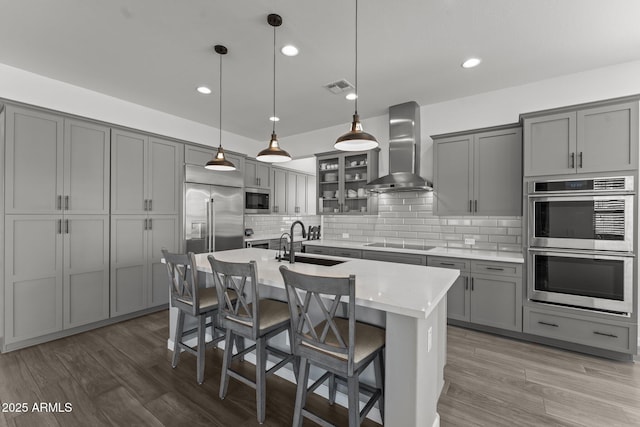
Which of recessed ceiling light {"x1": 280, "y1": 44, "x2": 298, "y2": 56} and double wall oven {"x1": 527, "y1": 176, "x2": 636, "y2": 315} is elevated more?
recessed ceiling light {"x1": 280, "y1": 44, "x2": 298, "y2": 56}

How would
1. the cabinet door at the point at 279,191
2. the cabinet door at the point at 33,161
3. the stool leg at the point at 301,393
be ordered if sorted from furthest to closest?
1. the cabinet door at the point at 279,191
2. the cabinet door at the point at 33,161
3. the stool leg at the point at 301,393

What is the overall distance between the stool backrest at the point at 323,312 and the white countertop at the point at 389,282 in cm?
17

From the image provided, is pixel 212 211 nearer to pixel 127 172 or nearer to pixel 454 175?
pixel 127 172

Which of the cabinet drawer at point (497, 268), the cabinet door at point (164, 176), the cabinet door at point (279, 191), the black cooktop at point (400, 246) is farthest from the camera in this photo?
the cabinet door at point (279, 191)

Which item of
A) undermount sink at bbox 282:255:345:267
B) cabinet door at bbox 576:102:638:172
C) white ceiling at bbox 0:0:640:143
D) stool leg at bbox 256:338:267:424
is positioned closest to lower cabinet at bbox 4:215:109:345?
white ceiling at bbox 0:0:640:143

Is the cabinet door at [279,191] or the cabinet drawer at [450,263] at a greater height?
the cabinet door at [279,191]

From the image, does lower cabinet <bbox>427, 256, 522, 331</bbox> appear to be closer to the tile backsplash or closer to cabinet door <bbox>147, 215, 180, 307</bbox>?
the tile backsplash

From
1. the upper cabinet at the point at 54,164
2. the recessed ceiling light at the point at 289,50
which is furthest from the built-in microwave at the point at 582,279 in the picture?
the upper cabinet at the point at 54,164

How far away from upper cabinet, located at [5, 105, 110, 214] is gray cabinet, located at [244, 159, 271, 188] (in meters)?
2.24

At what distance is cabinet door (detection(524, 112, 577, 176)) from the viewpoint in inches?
112

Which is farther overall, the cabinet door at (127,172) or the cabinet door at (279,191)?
the cabinet door at (279,191)

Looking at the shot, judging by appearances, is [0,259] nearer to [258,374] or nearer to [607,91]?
[258,374]

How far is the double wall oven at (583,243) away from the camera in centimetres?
263

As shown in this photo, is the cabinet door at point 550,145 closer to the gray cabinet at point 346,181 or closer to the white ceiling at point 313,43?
the white ceiling at point 313,43
